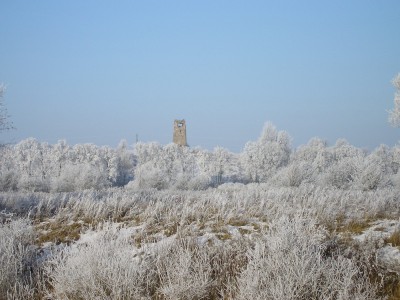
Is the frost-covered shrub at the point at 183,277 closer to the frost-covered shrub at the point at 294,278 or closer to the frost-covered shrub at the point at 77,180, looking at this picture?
the frost-covered shrub at the point at 294,278

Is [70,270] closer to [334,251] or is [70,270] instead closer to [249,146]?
[334,251]

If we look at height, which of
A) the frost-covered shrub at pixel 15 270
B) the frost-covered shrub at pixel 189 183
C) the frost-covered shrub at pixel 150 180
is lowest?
the frost-covered shrub at pixel 189 183

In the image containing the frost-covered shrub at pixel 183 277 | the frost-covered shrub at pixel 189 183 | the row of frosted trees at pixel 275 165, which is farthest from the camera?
the frost-covered shrub at pixel 189 183

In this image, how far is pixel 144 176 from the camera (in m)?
45.5

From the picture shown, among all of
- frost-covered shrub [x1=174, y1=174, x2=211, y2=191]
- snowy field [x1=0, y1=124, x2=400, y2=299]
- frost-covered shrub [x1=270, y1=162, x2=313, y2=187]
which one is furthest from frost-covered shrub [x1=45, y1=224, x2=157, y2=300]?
frost-covered shrub [x1=174, y1=174, x2=211, y2=191]

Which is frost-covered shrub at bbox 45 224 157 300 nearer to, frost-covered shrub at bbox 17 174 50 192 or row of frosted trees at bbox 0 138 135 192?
row of frosted trees at bbox 0 138 135 192

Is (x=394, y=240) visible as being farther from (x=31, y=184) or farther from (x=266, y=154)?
(x=266, y=154)

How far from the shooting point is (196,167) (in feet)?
242

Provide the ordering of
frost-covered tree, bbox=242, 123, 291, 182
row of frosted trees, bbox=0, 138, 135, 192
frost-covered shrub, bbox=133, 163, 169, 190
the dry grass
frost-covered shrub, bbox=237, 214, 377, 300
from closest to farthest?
frost-covered shrub, bbox=237, 214, 377, 300 → the dry grass → row of frosted trees, bbox=0, 138, 135, 192 → frost-covered shrub, bbox=133, 163, 169, 190 → frost-covered tree, bbox=242, 123, 291, 182

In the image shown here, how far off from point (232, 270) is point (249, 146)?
170ft

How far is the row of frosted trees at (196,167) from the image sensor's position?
37125 mm

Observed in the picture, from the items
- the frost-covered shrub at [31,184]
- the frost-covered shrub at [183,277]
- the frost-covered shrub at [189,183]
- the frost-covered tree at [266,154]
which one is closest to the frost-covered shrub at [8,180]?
the frost-covered shrub at [31,184]

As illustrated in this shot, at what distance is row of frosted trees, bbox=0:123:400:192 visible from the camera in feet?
122

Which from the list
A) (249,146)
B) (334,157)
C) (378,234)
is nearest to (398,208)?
(378,234)
